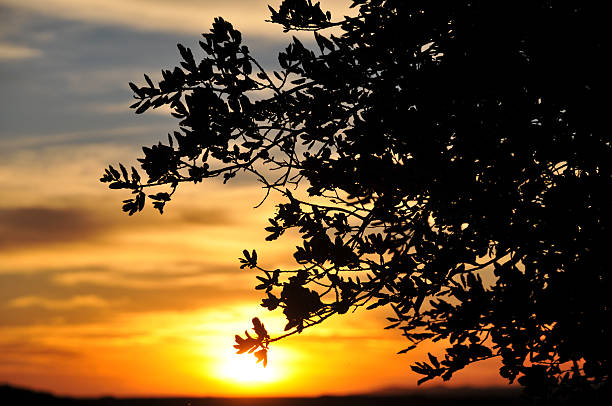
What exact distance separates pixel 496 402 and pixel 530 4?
18562 millimetres

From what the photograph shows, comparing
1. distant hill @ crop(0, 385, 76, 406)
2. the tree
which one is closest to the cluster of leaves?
the tree

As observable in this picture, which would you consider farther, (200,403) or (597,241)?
(200,403)

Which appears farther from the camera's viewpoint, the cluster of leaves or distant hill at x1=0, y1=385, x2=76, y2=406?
distant hill at x1=0, y1=385, x2=76, y2=406

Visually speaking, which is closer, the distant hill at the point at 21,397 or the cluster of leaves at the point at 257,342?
the cluster of leaves at the point at 257,342

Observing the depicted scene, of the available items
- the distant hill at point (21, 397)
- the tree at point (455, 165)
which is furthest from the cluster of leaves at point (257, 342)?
the distant hill at point (21, 397)

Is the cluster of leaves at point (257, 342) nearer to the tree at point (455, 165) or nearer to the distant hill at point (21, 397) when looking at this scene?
the tree at point (455, 165)

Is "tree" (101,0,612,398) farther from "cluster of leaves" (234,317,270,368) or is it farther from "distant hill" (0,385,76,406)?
"distant hill" (0,385,76,406)

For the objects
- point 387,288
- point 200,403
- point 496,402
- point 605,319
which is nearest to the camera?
point 605,319

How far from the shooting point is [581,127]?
803cm

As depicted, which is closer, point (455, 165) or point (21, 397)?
point (455, 165)

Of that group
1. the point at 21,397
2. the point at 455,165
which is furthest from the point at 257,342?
the point at 21,397

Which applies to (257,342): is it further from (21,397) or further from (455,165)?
(21,397)

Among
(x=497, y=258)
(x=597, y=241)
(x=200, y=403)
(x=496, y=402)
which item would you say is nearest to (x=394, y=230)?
(x=497, y=258)

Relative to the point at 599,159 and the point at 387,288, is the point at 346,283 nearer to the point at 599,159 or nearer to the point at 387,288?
the point at 387,288
